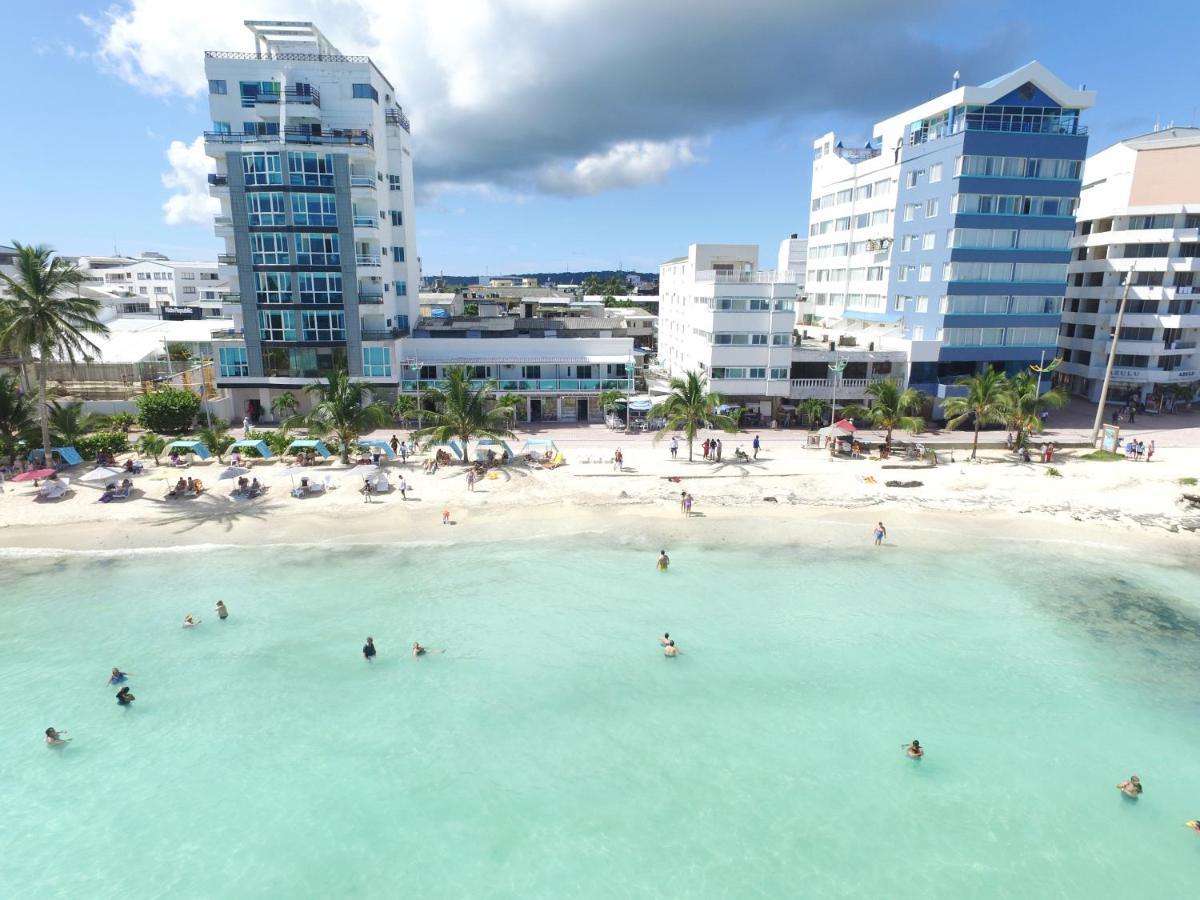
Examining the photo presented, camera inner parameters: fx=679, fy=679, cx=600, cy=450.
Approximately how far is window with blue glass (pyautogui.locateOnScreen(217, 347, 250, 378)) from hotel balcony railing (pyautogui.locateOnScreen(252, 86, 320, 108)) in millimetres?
19043

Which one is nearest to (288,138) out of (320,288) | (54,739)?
(320,288)

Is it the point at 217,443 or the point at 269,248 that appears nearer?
the point at 217,443

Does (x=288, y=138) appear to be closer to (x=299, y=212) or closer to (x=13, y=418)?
(x=299, y=212)

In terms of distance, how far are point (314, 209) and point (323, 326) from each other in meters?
8.97

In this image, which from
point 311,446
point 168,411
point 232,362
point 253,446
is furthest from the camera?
point 232,362

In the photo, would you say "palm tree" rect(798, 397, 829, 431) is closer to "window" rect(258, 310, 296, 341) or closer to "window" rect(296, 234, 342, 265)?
"window" rect(296, 234, 342, 265)

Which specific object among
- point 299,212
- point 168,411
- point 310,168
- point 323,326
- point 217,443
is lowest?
point 217,443

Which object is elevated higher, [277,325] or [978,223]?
[978,223]

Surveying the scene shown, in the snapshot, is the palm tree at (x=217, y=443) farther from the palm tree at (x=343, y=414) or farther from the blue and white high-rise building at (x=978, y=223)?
the blue and white high-rise building at (x=978, y=223)

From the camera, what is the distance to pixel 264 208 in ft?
172

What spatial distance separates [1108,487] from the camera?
4334cm

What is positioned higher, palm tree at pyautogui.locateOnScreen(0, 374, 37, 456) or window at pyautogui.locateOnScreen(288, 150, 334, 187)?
window at pyautogui.locateOnScreen(288, 150, 334, 187)

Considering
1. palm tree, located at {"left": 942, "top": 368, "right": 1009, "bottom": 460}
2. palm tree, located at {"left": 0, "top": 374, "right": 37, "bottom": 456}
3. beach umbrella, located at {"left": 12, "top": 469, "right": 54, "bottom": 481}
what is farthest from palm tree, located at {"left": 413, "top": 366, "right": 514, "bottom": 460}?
palm tree, located at {"left": 942, "top": 368, "right": 1009, "bottom": 460}

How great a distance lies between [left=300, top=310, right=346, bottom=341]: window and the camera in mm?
54750
